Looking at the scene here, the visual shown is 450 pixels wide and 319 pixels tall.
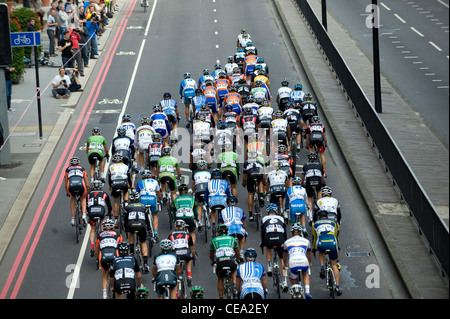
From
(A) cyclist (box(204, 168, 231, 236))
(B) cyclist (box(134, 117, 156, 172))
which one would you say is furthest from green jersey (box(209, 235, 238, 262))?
(B) cyclist (box(134, 117, 156, 172))

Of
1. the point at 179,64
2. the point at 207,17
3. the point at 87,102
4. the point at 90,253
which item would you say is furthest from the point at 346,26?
the point at 90,253

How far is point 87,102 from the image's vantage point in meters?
37.3

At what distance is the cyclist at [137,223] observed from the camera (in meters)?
21.8

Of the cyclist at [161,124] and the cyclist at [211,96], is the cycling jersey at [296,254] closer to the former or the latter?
the cyclist at [161,124]

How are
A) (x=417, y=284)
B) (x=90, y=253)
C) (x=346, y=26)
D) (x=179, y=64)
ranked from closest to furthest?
(x=417, y=284) < (x=90, y=253) < (x=179, y=64) < (x=346, y=26)

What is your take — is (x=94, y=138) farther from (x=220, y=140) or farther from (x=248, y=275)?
(x=248, y=275)

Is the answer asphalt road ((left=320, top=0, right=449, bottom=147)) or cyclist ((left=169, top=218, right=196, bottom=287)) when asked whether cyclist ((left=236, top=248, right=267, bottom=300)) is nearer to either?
cyclist ((left=169, top=218, right=196, bottom=287))

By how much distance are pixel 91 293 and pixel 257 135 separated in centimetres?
755

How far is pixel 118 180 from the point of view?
2444cm

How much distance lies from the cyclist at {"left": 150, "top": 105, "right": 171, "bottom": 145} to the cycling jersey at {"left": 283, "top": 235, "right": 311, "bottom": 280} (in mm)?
9629

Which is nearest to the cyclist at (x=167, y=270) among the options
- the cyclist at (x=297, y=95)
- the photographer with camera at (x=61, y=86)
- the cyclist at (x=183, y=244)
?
the cyclist at (x=183, y=244)

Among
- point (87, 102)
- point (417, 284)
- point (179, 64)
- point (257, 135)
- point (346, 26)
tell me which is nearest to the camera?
point (417, 284)

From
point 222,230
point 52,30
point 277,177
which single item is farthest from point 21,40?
point 222,230

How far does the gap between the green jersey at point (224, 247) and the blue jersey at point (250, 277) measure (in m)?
0.76
